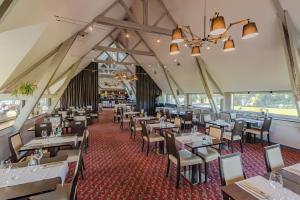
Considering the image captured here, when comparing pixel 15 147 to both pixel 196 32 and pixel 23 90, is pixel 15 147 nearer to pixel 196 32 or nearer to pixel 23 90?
pixel 23 90

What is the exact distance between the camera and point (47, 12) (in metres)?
3.37

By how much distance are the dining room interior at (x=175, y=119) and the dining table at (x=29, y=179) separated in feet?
0.04

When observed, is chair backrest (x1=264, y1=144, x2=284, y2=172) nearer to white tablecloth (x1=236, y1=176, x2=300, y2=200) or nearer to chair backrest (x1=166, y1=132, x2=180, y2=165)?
white tablecloth (x1=236, y1=176, x2=300, y2=200)

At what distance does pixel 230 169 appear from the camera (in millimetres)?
1959

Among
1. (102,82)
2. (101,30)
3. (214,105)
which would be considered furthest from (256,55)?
(102,82)

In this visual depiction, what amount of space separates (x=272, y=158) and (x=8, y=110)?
686 cm

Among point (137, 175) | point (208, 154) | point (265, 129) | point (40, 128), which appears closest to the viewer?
point (208, 154)

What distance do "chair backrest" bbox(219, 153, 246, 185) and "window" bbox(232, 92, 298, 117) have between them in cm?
509

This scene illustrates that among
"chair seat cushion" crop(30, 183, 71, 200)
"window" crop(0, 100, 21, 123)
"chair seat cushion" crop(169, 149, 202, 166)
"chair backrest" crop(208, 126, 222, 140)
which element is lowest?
"chair seat cushion" crop(30, 183, 71, 200)

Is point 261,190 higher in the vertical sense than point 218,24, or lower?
lower

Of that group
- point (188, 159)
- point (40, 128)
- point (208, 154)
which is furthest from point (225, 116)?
A: point (40, 128)

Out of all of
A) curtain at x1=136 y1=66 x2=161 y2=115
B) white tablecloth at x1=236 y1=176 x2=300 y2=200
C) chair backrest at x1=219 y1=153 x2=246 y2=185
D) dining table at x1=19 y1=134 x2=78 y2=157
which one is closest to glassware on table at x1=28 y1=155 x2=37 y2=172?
dining table at x1=19 y1=134 x2=78 y2=157

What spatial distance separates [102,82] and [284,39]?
1942 centimetres

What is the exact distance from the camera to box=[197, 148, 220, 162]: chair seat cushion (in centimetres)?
325
